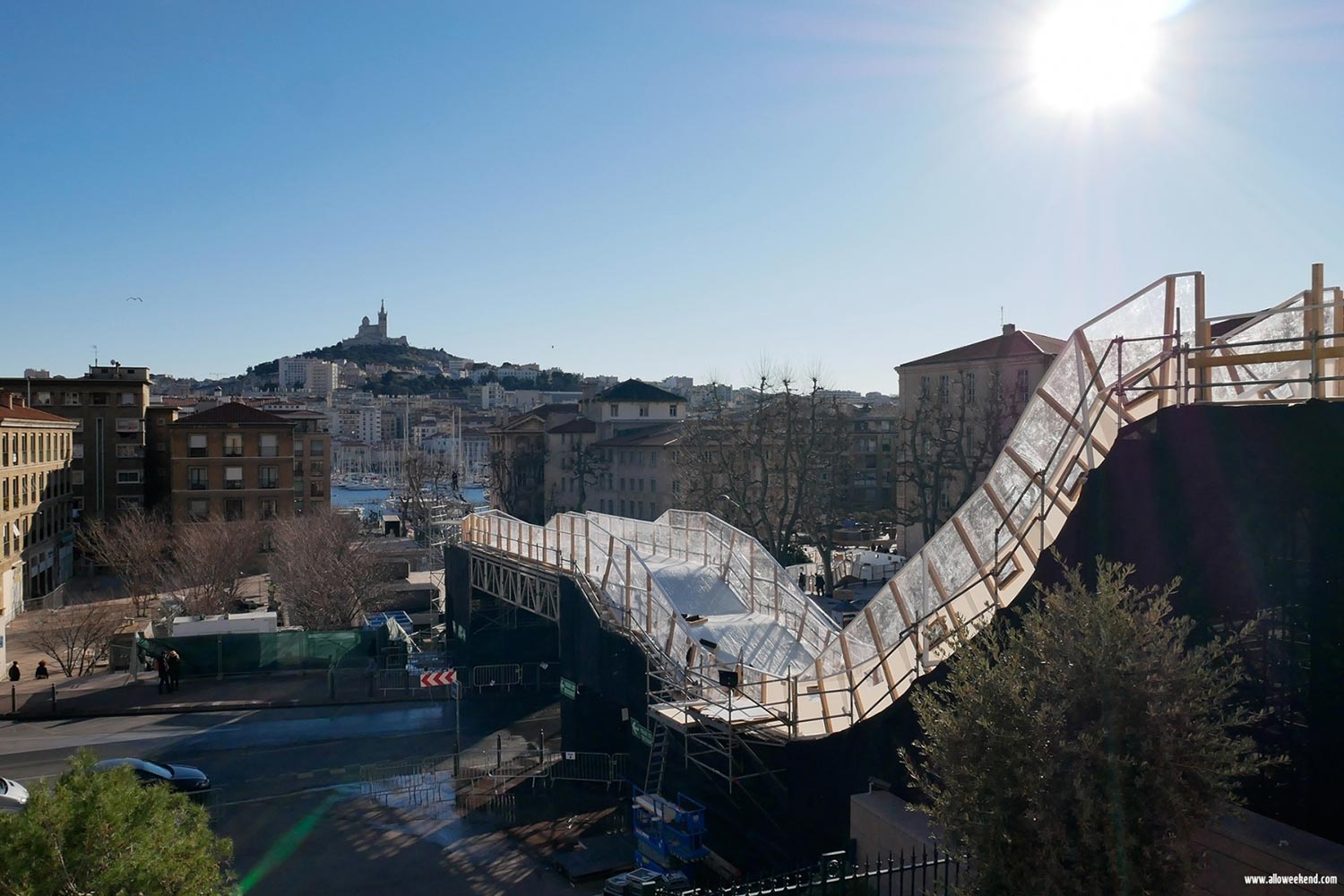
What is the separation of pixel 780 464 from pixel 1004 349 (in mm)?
14129

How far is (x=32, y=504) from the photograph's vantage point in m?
51.9

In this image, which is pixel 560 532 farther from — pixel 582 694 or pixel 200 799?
pixel 200 799

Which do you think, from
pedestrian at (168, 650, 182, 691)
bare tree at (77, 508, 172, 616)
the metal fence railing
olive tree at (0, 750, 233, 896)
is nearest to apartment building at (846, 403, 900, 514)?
bare tree at (77, 508, 172, 616)

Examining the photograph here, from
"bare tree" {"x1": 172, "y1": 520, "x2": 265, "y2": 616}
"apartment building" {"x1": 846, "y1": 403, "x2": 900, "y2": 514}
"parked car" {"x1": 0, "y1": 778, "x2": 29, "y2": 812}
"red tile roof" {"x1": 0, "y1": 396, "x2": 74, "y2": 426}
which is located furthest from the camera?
"apartment building" {"x1": 846, "y1": 403, "x2": 900, "y2": 514}

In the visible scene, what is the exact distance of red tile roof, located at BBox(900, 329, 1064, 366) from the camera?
5384 cm

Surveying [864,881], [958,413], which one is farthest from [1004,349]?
[864,881]

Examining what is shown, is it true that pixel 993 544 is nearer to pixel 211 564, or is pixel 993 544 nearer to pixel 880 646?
pixel 880 646

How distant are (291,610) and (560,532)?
64.3ft

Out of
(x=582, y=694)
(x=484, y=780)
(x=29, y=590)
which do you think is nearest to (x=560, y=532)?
(x=582, y=694)

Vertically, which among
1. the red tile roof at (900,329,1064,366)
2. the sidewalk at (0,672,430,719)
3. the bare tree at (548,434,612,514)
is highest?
the red tile roof at (900,329,1064,366)

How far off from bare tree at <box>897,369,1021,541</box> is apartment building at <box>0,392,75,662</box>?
139 ft

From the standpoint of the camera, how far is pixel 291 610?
4378cm

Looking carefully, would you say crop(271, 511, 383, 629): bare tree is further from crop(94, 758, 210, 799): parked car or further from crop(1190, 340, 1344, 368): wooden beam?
crop(1190, 340, 1344, 368): wooden beam

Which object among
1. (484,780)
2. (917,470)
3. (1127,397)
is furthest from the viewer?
(917,470)
